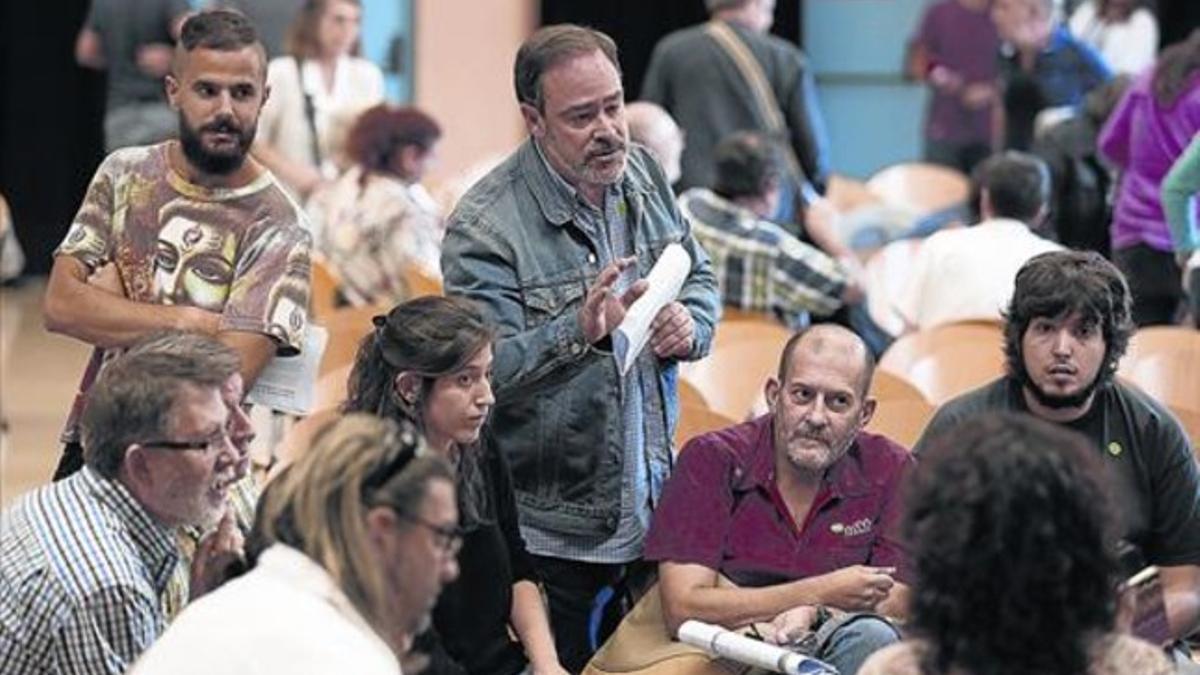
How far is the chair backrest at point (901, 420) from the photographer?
246 inches

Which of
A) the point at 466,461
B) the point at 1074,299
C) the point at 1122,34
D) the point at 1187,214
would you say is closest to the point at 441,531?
the point at 466,461

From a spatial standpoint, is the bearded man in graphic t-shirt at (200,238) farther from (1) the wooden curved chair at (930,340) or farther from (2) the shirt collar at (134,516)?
(1) the wooden curved chair at (930,340)

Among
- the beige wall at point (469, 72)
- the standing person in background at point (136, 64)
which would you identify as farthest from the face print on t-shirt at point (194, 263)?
the beige wall at point (469, 72)

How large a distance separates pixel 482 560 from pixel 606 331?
0.44 metres

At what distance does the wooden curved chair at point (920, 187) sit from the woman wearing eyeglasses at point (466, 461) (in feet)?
23.8

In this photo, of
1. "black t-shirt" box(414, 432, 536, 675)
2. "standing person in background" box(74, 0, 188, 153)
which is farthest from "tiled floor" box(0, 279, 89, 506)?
"black t-shirt" box(414, 432, 536, 675)

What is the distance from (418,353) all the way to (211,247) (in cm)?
48

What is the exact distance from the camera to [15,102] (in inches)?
598

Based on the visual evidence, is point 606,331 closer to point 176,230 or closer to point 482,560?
point 482,560

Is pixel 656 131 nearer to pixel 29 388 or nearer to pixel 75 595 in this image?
pixel 29 388

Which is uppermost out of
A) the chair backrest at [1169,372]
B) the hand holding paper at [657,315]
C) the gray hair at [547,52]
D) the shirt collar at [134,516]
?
the gray hair at [547,52]

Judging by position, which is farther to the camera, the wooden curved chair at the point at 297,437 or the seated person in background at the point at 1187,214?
the seated person in background at the point at 1187,214

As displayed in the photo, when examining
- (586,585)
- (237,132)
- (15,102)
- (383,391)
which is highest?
(237,132)

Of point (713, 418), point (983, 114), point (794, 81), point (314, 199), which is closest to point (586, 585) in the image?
point (713, 418)
